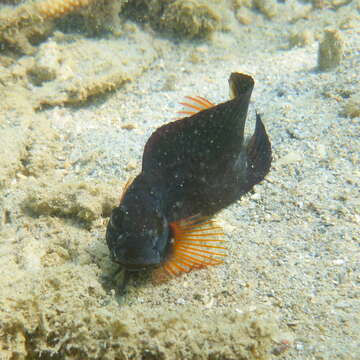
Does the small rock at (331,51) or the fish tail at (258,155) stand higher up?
the small rock at (331,51)

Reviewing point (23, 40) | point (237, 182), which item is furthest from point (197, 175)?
point (23, 40)

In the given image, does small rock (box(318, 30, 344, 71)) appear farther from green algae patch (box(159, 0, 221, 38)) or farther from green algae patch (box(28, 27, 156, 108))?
green algae patch (box(28, 27, 156, 108))

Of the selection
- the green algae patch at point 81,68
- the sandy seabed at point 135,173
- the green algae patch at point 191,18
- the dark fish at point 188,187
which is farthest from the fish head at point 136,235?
the green algae patch at point 191,18

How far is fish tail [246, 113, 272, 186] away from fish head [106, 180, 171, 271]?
4.94ft

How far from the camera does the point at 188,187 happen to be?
3.64 m

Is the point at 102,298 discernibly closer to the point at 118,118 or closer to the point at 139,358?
the point at 139,358

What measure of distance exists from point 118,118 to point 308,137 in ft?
9.70

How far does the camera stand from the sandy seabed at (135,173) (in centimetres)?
244

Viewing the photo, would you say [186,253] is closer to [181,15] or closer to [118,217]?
[118,217]

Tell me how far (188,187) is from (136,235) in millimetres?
955

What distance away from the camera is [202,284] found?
10.3 ft

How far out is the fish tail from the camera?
4156 millimetres

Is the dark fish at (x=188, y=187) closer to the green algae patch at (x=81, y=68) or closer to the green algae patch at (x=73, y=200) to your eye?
the green algae patch at (x=73, y=200)

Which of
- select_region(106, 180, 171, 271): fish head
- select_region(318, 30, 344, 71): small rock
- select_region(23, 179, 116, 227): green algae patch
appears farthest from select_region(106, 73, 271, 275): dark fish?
select_region(318, 30, 344, 71): small rock
